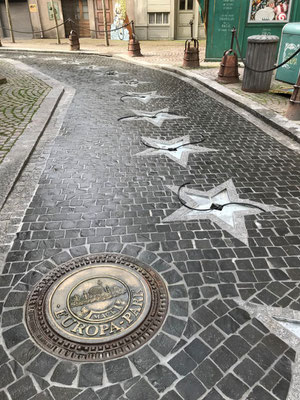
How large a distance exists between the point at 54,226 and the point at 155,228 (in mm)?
1077

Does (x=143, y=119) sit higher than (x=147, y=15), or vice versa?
(x=147, y=15)

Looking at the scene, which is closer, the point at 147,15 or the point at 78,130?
the point at 78,130

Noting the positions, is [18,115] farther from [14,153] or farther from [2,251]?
[2,251]

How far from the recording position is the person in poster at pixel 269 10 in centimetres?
1101

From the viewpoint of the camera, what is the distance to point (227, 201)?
3.87 meters

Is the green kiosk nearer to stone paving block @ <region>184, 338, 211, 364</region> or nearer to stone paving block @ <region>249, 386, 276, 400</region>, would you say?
stone paving block @ <region>184, 338, 211, 364</region>

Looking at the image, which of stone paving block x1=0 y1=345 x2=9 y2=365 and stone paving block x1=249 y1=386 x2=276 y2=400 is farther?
stone paving block x1=0 y1=345 x2=9 y2=365

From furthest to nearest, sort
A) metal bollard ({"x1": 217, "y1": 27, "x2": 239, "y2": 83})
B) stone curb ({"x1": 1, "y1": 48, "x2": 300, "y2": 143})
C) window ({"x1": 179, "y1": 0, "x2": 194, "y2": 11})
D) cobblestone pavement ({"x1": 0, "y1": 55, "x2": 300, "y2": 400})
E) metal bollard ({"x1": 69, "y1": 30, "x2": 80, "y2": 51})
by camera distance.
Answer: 1. window ({"x1": 179, "y1": 0, "x2": 194, "y2": 11})
2. metal bollard ({"x1": 69, "y1": 30, "x2": 80, "y2": 51})
3. metal bollard ({"x1": 217, "y1": 27, "x2": 239, "y2": 83})
4. stone curb ({"x1": 1, "y1": 48, "x2": 300, "y2": 143})
5. cobblestone pavement ({"x1": 0, "y1": 55, "x2": 300, "y2": 400})

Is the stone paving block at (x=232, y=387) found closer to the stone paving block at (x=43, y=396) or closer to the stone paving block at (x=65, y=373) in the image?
the stone paving block at (x=65, y=373)

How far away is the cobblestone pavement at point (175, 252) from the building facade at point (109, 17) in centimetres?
1794

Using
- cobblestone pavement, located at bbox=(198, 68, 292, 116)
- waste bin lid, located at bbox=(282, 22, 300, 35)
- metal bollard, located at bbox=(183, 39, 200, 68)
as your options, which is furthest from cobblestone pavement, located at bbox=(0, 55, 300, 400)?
metal bollard, located at bbox=(183, 39, 200, 68)

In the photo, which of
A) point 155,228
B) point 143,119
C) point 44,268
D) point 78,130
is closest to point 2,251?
point 44,268

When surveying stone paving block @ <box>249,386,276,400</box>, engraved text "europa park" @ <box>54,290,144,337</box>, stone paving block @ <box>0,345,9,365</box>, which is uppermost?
engraved text "europa park" @ <box>54,290,144,337</box>

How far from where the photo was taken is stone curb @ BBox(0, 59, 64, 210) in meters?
4.19
